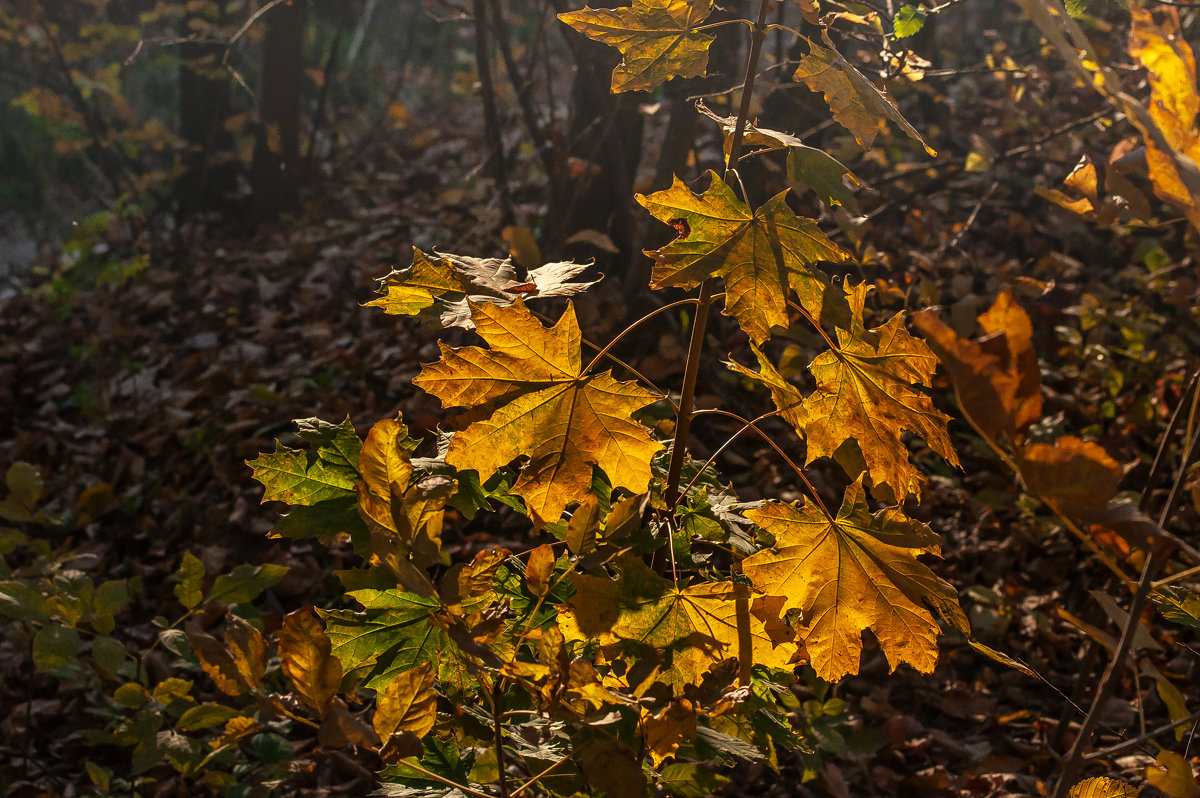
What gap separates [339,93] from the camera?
8070 millimetres

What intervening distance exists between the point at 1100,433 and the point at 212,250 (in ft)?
16.0

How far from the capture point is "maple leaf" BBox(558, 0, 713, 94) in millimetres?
1006

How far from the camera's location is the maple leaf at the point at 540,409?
911mm

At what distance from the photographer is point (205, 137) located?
591cm

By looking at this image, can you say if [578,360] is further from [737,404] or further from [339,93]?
[339,93]

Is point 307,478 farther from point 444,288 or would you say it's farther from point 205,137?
point 205,137

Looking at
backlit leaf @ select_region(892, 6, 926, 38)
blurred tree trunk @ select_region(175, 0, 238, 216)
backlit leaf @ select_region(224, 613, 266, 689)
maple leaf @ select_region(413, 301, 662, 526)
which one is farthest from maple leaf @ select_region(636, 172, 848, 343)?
blurred tree trunk @ select_region(175, 0, 238, 216)

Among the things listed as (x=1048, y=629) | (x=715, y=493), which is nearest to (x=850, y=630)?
(x=715, y=493)

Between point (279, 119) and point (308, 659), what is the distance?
5.20 metres

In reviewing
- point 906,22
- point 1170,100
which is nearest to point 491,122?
point 906,22

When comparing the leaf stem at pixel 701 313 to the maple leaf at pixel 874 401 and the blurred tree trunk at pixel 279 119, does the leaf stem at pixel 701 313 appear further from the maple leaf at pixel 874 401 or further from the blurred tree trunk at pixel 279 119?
the blurred tree trunk at pixel 279 119

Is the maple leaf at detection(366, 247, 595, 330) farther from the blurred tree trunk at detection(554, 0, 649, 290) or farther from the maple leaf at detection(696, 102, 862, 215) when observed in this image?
the blurred tree trunk at detection(554, 0, 649, 290)

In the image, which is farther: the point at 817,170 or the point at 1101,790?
A: the point at 817,170

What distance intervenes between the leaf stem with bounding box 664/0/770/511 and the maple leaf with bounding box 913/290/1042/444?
1.41 ft
